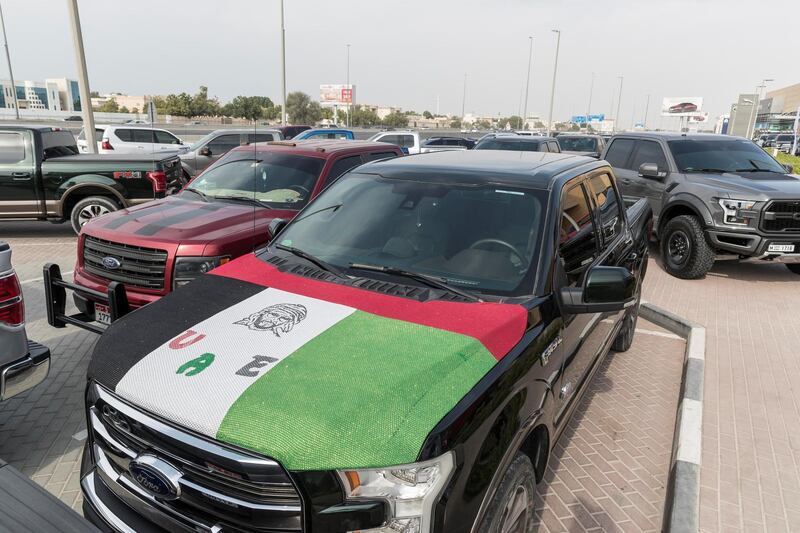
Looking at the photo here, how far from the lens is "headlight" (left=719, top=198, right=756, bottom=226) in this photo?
24.8 feet

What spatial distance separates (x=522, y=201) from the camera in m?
3.11

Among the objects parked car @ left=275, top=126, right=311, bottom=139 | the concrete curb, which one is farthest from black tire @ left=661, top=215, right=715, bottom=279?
parked car @ left=275, top=126, right=311, bottom=139

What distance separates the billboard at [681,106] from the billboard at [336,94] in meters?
47.7

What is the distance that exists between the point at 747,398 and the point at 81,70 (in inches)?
559

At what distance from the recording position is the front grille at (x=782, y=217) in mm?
7434

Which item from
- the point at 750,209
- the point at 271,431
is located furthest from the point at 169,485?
the point at 750,209

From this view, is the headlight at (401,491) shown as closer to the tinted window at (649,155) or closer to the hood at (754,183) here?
the hood at (754,183)

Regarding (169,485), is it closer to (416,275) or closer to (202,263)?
(416,275)

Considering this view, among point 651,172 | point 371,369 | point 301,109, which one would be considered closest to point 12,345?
point 371,369

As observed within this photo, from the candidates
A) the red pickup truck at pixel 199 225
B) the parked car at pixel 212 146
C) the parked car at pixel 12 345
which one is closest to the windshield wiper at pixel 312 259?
the red pickup truck at pixel 199 225

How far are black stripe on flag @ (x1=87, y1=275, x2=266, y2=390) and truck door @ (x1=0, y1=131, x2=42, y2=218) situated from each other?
26.7 ft

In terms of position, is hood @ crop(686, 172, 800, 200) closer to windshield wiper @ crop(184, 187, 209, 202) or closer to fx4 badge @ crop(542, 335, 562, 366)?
fx4 badge @ crop(542, 335, 562, 366)

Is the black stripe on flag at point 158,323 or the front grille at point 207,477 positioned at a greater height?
the black stripe on flag at point 158,323

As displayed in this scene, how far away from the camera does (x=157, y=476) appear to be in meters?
1.96
